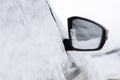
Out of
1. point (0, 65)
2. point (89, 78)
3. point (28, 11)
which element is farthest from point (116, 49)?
point (0, 65)

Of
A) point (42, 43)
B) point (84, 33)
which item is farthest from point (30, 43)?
point (84, 33)

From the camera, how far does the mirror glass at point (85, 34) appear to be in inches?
90.6

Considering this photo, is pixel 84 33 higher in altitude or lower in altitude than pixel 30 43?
lower

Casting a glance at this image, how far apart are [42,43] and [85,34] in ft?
1.99

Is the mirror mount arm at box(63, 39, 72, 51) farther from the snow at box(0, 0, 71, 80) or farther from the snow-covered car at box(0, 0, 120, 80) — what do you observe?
the snow at box(0, 0, 71, 80)

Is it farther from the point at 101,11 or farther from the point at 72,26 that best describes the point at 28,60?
the point at 101,11

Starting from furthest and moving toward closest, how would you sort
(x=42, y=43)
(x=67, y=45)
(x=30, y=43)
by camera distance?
(x=67, y=45), (x=42, y=43), (x=30, y=43)

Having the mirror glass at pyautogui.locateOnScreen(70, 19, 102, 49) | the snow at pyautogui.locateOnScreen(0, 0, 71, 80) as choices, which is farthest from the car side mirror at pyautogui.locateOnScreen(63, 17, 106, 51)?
the snow at pyautogui.locateOnScreen(0, 0, 71, 80)

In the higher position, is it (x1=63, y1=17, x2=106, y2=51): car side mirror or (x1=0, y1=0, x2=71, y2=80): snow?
(x1=0, y1=0, x2=71, y2=80): snow

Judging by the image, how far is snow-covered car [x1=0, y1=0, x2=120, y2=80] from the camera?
5.33 feet

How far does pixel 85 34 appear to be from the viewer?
248 centimetres

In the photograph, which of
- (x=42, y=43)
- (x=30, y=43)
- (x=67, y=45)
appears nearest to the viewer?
(x=30, y=43)

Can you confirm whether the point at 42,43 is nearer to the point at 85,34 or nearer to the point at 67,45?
the point at 67,45

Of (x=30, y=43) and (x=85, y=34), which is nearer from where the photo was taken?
(x=30, y=43)
